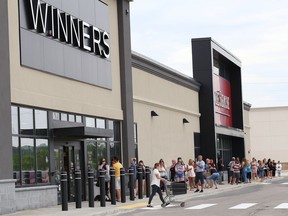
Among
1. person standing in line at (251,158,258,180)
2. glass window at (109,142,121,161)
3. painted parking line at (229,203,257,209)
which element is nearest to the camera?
painted parking line at (229,203,257,209)

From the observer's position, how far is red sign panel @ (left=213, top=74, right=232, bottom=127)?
5300 cm

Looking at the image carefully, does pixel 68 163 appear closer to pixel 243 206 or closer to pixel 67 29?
pixel 67 29

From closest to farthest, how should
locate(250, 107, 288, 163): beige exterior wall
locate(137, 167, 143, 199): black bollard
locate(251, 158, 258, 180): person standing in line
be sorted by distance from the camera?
locate(137, 167, 143, 199): black bollard, locate(251, 158, 258, 180): person standing in line, locate(250, 107, 288, 163): beige exterior wall

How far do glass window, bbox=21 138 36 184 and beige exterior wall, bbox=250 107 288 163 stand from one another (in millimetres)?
70798

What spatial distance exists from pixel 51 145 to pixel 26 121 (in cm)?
205

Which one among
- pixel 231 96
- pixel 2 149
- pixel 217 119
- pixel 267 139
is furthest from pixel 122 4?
pixel 267 139

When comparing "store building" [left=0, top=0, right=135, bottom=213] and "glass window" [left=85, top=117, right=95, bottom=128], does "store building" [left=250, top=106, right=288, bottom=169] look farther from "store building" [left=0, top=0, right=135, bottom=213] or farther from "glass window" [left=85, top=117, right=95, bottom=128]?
"glass window" [left=85, top=117, right=95, bottom=128]

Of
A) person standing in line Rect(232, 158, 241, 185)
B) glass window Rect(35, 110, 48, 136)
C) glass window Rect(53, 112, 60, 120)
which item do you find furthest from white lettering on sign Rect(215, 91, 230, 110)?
glass window Rect(35, 110, 48, 136)

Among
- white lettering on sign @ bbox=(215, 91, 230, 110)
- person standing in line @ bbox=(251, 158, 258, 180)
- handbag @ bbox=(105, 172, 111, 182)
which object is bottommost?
person standing in line @ bbox=(251, 158, 258, 180)

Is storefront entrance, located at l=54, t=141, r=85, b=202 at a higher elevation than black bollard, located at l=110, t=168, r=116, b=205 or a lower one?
higher

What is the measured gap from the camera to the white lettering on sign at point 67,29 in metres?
25.7

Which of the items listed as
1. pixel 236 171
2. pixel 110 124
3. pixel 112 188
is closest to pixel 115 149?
pixel 110 124

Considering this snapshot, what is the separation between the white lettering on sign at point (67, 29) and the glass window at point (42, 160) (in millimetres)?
3997

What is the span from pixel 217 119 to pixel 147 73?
1532 centimetres
